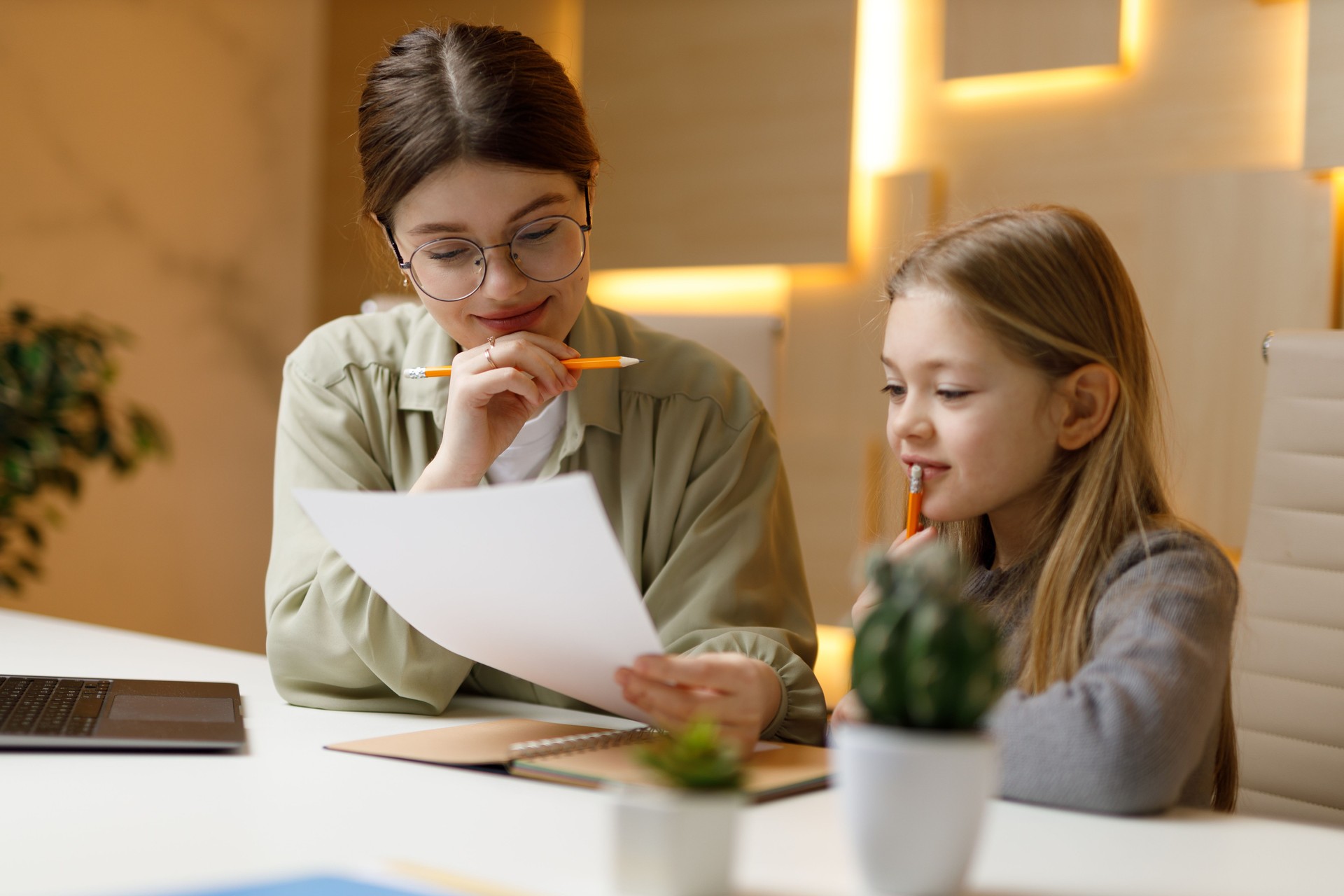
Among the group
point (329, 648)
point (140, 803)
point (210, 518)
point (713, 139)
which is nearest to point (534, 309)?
point (329, 648)

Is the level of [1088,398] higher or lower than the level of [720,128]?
lower

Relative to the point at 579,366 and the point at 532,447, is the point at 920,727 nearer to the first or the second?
the point at 579,366

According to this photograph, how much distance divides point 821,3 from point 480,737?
89.2 inches

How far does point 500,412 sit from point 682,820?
0.76 m

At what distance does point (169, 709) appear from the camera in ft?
3.53

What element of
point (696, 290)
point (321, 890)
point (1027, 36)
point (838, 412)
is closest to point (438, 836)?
point (321, 890)

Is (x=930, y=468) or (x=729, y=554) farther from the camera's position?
(x=729, y=554)

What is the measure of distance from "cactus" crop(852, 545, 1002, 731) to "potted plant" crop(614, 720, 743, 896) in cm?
8

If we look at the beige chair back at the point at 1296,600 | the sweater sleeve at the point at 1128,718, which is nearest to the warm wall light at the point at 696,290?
the beige chair back at the point at 1296,600

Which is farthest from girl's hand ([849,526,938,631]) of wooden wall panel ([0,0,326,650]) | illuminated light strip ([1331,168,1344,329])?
wooden wall panel ([0,0,326,650])

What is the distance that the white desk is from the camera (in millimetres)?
673

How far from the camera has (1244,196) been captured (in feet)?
7.58

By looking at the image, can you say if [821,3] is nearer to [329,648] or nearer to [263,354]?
[263,354]

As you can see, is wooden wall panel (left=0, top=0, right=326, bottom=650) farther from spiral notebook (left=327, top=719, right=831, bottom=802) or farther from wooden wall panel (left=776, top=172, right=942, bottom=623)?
spiral notebook (left=327, top=719, right=831, bottom=802)
